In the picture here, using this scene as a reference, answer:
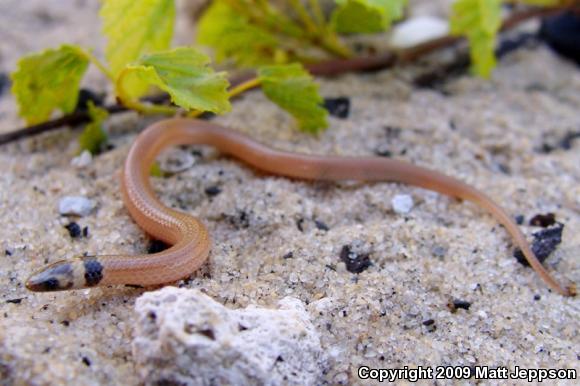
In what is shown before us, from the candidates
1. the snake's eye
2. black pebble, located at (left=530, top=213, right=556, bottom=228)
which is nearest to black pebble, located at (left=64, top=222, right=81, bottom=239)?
the snake's eye

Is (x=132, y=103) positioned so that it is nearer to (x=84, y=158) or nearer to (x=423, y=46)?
(x=84, y=158)

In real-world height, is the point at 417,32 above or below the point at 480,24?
below

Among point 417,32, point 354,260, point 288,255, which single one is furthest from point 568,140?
point 288,255

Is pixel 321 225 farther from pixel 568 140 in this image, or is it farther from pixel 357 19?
pixel 568 140

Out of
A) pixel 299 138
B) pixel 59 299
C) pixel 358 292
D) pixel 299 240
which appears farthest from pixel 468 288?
pixel 59 299

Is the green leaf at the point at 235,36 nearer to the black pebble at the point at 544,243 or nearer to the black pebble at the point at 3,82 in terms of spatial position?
the black pebble at the point at 3,82
